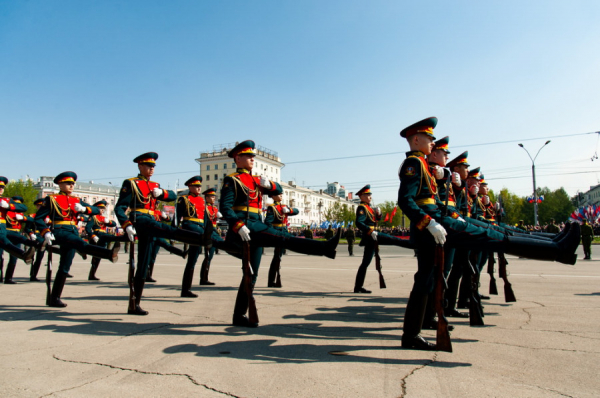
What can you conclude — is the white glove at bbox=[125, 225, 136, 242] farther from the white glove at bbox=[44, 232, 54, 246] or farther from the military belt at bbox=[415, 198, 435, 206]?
the military belt at bbox=[415, 198, 435, 206]

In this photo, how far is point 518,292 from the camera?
8484 mm

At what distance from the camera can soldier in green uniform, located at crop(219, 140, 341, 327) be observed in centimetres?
521

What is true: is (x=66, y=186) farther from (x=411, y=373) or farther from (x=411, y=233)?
(x=411, y=373)

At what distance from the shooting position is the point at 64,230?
724 centimetres

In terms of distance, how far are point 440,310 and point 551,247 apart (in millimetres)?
1283

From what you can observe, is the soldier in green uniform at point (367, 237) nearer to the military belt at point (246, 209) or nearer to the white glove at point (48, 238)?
the military belt at point (246, 209)

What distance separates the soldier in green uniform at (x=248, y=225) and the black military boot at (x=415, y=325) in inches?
46.3

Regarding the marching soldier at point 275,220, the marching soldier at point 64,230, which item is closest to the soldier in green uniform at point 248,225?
the marching soldier at point 64,230

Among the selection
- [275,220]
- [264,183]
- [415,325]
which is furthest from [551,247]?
[275,220]

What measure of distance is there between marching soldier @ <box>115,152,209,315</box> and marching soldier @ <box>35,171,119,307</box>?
72 cm

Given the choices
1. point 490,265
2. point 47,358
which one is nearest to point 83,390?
point 47,358

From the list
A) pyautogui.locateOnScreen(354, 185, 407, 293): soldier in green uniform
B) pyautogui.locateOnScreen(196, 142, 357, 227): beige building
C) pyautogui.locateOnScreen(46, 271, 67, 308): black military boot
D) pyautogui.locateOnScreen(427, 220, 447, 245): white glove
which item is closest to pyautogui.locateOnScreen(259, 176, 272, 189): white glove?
pyautogui.locateOnScreen(427, 220, 447, 245): white glove

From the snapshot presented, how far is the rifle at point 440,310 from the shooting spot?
13.4 ft

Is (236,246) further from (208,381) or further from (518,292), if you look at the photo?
(518,292)
